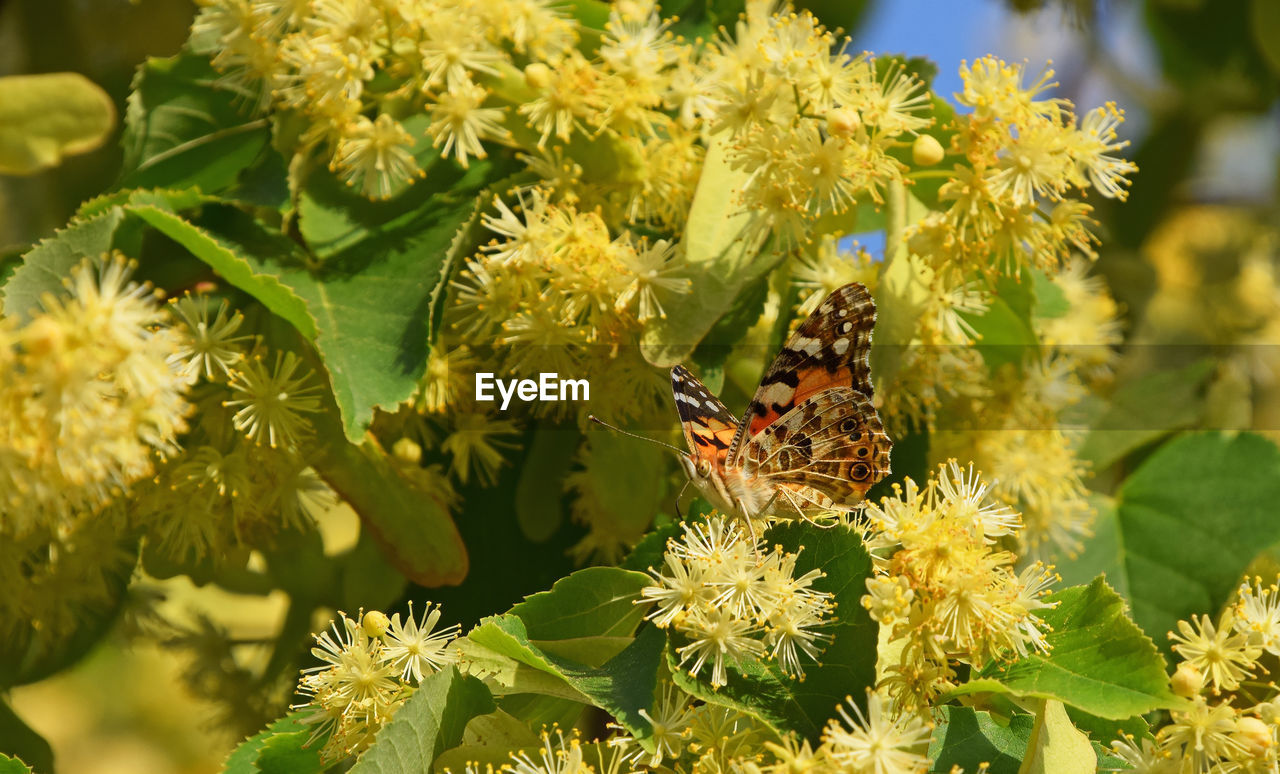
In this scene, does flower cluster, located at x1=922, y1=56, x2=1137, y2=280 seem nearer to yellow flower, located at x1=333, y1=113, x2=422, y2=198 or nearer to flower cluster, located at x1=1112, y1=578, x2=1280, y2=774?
flower cluster, located at x1=1112, y1=578, x2=1280, y2=774

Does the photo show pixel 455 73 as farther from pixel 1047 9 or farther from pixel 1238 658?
pixel 1047 9

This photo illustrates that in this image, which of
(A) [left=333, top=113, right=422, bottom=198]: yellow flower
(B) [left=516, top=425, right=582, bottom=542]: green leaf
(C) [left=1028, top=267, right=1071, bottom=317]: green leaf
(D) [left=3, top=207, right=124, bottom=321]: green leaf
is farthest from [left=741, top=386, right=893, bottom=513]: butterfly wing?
(D) [left=3, top=207, right=124, bottom=321]: green leaf

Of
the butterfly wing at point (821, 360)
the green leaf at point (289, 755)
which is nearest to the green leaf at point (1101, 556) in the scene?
the butterfly wing at point (821, 360)

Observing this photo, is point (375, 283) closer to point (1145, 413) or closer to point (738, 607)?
point (738, 607)

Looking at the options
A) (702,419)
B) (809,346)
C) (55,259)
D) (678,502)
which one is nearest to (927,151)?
(809,346)

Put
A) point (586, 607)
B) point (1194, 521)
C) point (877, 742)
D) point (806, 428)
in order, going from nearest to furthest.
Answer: point (877, 742)
point (586, 607)
point (806, 428)
point (1194, 521)

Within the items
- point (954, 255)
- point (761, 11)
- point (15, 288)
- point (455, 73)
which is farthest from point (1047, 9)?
point (15, 288)
